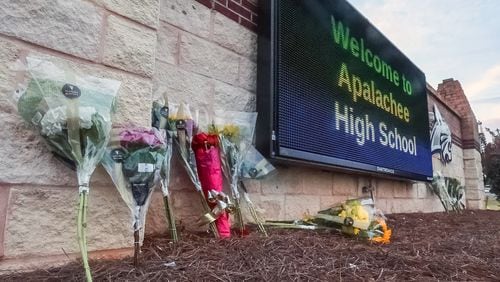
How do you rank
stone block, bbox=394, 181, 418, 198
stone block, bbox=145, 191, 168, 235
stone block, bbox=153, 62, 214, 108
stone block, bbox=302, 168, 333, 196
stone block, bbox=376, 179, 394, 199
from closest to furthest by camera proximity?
stone block, bbox=145, 191, 168, 235, stone block, bbox=153, 62, 214, 108, stone block, bbox=302, 168, 333, 196, stone block, bbox=376, 179, 394, 199, stone block, bbox=394, 181, 418, 198

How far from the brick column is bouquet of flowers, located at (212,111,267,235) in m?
6.27

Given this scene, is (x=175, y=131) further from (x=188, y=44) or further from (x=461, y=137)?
(x=461, y=137)

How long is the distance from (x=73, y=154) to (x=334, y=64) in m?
2.41

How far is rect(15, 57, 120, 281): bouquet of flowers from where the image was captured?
1234mm

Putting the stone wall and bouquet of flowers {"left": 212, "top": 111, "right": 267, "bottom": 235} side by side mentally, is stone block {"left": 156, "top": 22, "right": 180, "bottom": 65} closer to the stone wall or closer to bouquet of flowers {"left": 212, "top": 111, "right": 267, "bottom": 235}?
the stone wall

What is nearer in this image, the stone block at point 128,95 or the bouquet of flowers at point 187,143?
the stone block at point 128,95

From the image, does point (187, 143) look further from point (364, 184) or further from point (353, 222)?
point (364, 184)

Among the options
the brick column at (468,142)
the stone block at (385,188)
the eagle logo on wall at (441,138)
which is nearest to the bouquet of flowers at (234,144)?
the stone block at (385,188)

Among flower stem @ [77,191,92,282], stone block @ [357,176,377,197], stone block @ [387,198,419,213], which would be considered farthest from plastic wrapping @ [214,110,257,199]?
A: stone block @ [387,198,419,213]

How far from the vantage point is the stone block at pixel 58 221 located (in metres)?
1.22

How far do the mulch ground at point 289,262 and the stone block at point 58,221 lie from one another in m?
0.08

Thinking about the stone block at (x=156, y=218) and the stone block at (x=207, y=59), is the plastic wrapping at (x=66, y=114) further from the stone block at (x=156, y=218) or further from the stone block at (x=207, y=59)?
the stone block at (x=207, y=59)

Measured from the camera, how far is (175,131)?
1.92 meters

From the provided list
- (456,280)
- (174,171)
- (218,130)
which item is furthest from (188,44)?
(456,280)
